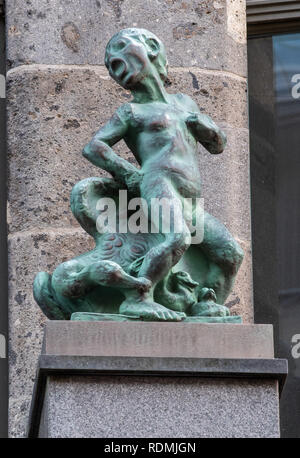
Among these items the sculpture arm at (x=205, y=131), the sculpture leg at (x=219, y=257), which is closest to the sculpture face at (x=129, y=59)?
the sculpture arm at (x=205, y=131)

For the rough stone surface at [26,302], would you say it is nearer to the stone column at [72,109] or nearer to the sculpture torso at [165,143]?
the stone column at [72,109]

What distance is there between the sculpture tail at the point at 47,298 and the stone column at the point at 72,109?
5.03ft

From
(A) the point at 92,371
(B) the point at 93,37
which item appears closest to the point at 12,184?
(B) the point at 93,37

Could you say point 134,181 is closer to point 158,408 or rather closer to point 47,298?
point 47,298

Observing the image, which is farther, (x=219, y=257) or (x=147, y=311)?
(x=219, y=257)

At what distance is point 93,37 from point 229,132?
817 millimetres

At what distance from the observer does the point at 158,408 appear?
5.90 meters

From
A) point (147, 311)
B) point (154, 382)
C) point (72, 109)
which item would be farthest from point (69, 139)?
point (154, 382)

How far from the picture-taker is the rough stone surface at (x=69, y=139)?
8.16 meters

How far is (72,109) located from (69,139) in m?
0.16

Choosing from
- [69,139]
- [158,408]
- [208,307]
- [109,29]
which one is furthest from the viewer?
[109,29]

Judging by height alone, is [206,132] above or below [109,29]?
below

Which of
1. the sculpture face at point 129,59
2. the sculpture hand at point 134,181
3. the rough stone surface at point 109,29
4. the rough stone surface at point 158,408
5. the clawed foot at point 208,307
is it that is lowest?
the rough stone surface at point 158,408

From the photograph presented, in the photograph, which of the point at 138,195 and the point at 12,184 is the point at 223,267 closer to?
the point at 138,195
